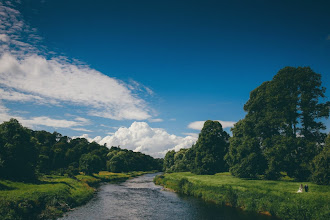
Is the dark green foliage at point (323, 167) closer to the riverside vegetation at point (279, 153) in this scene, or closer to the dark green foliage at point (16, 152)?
the riverside vegetation at point (279, 153)

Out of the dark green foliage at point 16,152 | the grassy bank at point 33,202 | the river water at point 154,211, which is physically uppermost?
the dark green foliage at point 16,152

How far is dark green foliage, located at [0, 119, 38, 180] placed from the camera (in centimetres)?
3712

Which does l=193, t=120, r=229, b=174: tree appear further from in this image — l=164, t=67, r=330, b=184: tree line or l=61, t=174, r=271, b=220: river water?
l=61, t=174, r=271, b=220: river water

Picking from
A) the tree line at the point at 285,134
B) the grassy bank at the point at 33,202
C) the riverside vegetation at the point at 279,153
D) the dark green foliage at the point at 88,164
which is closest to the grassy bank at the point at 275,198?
the riverside vegetation at the point at 279,153

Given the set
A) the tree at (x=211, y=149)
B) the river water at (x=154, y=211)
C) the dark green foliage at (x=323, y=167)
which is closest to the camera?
the river water at (x=154, y=211)

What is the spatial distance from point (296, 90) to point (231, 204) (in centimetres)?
2816

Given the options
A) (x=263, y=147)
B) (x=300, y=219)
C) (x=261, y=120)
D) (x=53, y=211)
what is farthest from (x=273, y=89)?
(x=53, y=211)

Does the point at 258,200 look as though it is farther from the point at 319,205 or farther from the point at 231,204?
the point at 319,205

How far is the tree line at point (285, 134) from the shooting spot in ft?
130

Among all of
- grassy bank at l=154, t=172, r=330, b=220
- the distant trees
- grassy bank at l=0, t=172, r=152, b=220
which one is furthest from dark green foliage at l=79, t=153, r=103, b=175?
grassy bank at l=154, t=172, r=330, b=220

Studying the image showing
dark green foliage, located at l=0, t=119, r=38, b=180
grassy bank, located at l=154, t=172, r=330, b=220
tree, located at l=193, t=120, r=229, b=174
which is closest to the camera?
grassy bank, located at l=154, t=172, r=330, b=220

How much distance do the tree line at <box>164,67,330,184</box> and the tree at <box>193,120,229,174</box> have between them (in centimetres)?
1602

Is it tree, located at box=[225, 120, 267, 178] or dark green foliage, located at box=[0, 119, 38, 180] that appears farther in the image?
tree, located at box=[225, 120, 267, 178]

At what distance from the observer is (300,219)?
25500 mm
